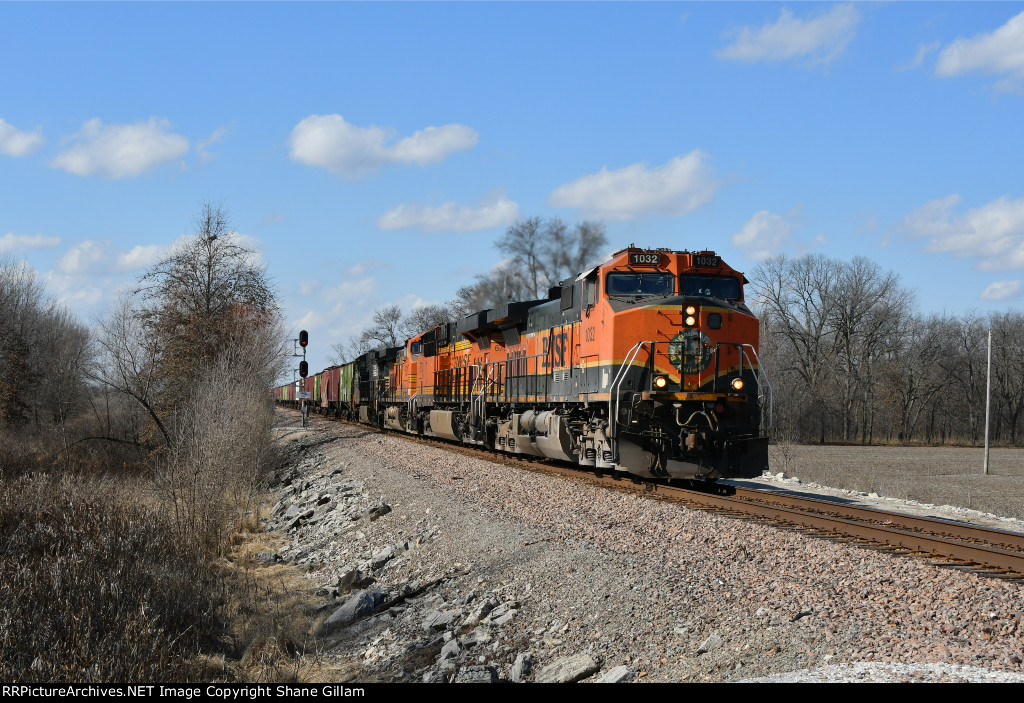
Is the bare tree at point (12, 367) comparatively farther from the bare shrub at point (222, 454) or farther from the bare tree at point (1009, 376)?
the bare tree at point (1009, 376)

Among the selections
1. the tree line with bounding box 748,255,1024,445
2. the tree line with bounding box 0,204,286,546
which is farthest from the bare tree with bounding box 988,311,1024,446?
the tree line with bounding box 0,204,286,546

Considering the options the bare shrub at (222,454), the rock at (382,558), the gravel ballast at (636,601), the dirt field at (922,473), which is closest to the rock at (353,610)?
the gravel ballast at (636,601)

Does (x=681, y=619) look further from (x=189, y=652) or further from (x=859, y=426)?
(x=859, y=426)

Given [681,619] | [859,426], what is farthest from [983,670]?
[859,426]

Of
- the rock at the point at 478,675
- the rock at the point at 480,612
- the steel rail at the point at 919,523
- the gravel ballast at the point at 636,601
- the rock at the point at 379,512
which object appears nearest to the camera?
the gravel ballast at the point at 636,601

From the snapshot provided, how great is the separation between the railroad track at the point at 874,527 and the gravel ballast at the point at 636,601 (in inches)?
23.8

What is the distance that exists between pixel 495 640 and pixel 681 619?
176 cm

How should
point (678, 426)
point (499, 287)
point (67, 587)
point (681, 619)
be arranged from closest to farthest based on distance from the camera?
point (681, 619)
point (67, 587)
point (678, 426)
point (499, 287)

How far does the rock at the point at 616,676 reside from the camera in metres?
5.70

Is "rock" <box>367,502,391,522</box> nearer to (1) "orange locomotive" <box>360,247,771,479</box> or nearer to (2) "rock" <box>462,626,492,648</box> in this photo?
(1) "orange locomotive" <box>360,247,771,479</box>

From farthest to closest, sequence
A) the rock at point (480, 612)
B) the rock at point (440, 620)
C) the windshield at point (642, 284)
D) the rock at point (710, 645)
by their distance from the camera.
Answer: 1. the windshield at point (642, 284)
2. the rock at point (440, 620)
3. the rock at point (480, 612)
4. the rock at point (710, 645)

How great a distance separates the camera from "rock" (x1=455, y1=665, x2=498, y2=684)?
6.39 meters

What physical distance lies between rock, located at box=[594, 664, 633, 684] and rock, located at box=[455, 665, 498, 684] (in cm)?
96

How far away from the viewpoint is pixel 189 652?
8.70 metres
